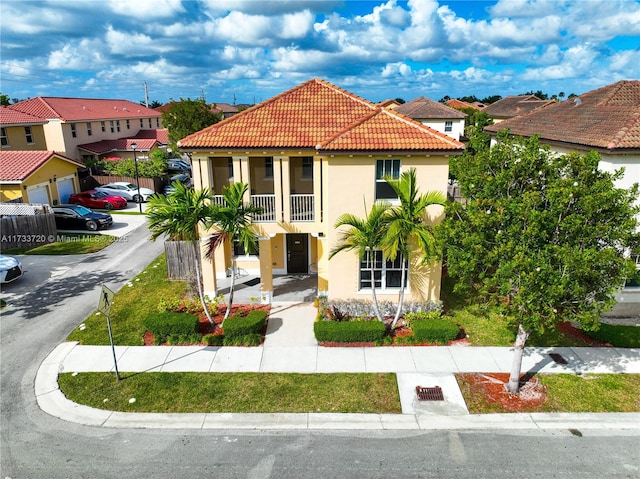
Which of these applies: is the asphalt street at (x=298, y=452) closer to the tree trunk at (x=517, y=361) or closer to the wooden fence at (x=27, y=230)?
the tree trunk at (x=517, y=361)

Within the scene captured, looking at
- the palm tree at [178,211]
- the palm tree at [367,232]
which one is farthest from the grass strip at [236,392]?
the palm tree at [178,211]

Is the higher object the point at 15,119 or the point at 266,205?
the point at 15,119

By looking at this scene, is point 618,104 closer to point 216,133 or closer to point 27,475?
point 216,133

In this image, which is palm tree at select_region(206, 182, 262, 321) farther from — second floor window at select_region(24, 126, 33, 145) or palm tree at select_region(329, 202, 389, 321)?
second floor window at select_region(24, 126, 33, 145)

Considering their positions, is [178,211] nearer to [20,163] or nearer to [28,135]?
[20,163]

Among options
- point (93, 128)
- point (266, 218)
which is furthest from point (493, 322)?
point (93, 128)

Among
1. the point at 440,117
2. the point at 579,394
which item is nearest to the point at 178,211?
the point at 579,394
